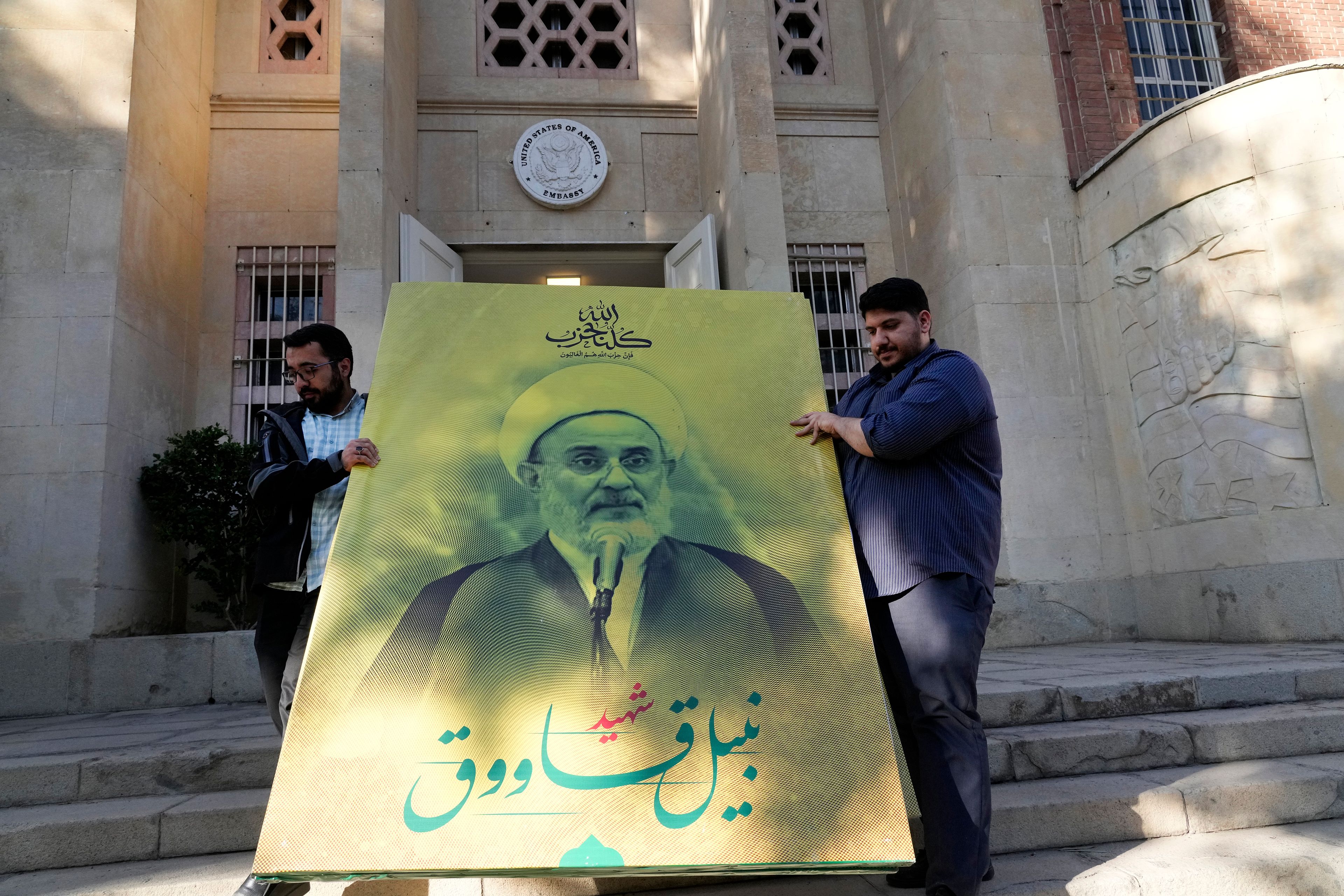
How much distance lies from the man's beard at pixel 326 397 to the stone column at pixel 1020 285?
5608 millimetres

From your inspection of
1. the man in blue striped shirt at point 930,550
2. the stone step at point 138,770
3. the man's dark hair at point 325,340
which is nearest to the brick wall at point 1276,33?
the man in blue striped shirt at point 930,550

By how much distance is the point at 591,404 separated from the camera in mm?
2824

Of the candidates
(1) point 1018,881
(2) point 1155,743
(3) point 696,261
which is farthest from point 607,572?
(3) point 696,261

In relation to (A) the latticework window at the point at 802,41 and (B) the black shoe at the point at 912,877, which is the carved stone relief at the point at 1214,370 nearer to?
(A) the latticework window at the point at 802,41

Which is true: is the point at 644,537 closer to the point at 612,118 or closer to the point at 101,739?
the point at 101,739

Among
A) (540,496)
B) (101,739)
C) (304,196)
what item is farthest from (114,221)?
(540,496)

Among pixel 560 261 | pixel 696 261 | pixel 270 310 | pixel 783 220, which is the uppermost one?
pixel 560 261

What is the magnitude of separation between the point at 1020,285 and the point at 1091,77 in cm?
253

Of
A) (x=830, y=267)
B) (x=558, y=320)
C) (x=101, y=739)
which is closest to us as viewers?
(x=558, y=320)

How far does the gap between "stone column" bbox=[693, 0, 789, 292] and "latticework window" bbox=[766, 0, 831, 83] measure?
1.36m

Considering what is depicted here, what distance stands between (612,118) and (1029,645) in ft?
21.0

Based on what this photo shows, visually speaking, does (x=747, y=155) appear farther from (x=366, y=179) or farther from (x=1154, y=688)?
(x=1154, y=688)

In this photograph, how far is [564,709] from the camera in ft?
7.16

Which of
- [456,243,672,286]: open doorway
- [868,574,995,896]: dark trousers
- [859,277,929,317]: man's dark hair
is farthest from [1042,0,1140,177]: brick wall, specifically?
[868,574,995,896]: dark trousers
